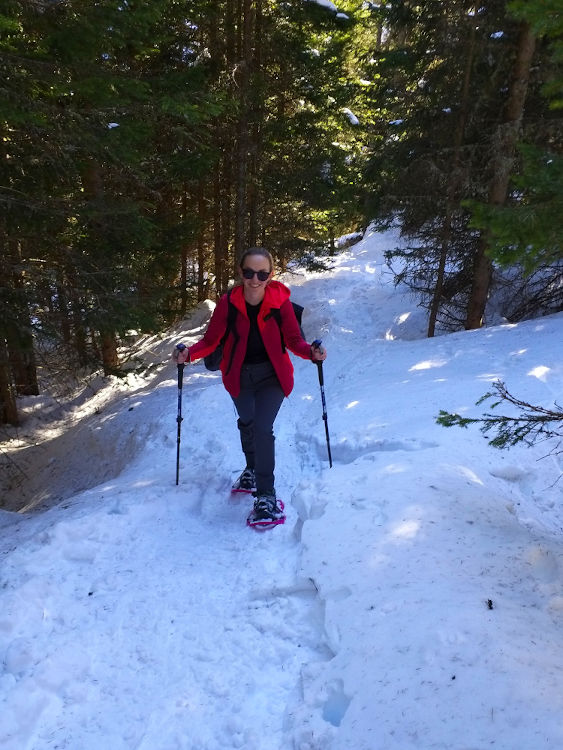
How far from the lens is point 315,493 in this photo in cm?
530

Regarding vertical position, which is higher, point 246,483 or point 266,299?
point 266,299

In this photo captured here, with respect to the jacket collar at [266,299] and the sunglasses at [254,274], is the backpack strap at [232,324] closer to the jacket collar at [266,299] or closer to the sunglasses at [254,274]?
the jacket collar at [266,299]

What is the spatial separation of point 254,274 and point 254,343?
25.9 inches

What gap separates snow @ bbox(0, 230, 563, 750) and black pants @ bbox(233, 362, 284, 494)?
601 mm

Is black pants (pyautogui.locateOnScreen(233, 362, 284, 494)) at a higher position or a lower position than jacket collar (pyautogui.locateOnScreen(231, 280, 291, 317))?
lower

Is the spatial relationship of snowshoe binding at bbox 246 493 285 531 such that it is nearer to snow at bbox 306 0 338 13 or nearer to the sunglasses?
the sunglasses

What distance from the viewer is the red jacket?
4.66m

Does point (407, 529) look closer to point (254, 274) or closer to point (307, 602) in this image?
point (307, 602)

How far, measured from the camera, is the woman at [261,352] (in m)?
4.65

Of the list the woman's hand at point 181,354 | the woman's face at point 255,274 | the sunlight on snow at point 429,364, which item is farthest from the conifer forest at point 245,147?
the woman's hand at point 181,354

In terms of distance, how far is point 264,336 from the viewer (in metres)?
4.67

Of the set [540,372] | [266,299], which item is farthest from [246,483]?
[540,372]

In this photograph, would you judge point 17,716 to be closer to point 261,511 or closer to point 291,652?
point 291,652

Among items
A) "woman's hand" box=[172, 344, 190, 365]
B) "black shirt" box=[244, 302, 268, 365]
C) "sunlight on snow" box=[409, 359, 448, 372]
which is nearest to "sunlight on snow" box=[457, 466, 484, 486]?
"black shirt" box=[244, 302, 268, 365]
